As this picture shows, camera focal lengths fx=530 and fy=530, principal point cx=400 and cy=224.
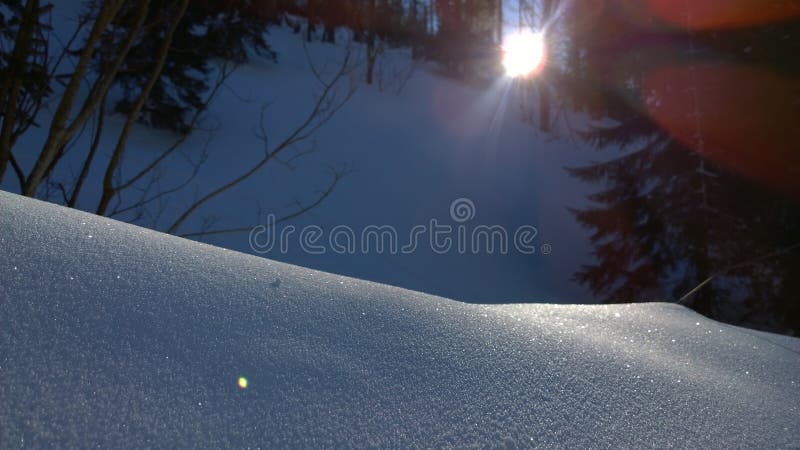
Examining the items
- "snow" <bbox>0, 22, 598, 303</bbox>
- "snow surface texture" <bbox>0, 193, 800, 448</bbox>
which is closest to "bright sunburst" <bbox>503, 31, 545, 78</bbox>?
"snow" <bbox>0, 22, 598, 303</bbox>

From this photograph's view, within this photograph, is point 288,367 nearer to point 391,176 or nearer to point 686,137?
point 686,137

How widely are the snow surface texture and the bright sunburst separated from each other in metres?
18.5

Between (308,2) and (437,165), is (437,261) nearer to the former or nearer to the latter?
(437,165)

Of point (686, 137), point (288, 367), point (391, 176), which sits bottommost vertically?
point (288, 367)

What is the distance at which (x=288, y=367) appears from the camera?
2.86ft

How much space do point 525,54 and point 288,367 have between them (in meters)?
19.9

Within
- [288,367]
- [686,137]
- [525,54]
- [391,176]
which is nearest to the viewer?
[288,367]

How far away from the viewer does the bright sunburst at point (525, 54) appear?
18344 millimetres

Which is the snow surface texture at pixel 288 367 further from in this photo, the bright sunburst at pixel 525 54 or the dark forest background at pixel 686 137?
the bright sunburst at pixel 525 54

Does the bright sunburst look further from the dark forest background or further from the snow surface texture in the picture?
the snow surface texture

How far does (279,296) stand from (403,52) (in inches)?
840

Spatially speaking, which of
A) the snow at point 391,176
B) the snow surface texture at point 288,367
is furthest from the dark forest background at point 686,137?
the snow surface texture at point 288,367

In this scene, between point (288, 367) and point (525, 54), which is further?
point (525, 54)

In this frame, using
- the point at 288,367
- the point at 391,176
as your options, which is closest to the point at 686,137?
the point at 391,176
